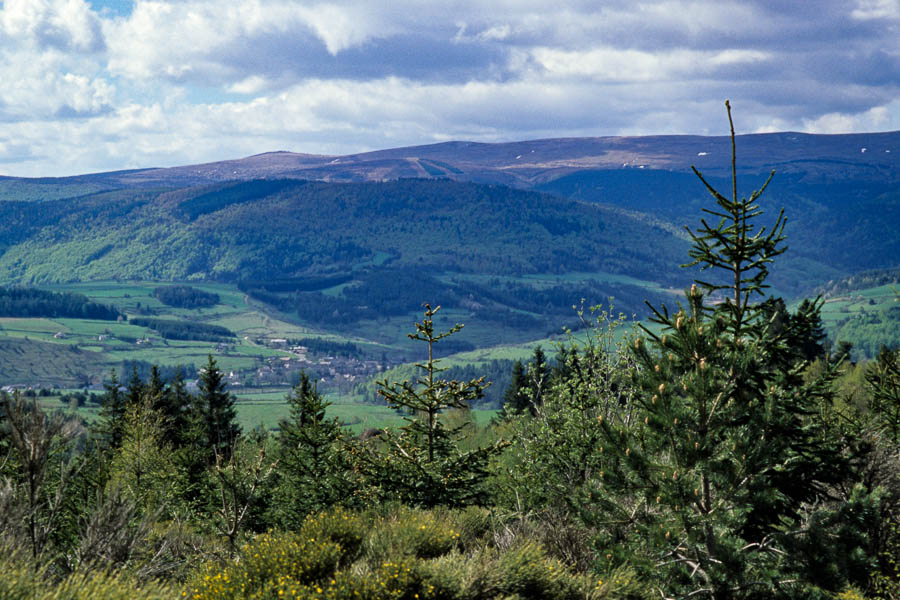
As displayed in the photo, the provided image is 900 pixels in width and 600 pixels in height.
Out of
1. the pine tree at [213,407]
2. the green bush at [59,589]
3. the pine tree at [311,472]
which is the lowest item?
the pine tree at [213,407]

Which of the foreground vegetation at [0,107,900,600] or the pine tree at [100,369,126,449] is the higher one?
the foreground vegetation at [0,107,900,600]

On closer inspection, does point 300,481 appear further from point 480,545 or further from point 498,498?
point 480,545

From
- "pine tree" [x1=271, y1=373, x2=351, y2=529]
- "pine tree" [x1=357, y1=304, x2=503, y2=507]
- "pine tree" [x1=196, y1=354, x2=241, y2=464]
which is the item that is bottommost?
"pine tree" [x1=196, y1=354, x2=241, y2=464]

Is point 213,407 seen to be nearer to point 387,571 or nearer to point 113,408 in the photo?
point 113,408

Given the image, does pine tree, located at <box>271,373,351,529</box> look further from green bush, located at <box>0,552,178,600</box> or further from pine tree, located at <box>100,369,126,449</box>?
pine tree, located at <box>100,369,126,449</box>

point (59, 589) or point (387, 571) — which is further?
point (387, 571)

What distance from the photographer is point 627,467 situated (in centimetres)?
1359

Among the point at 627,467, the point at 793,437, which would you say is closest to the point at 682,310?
the point at 627,467

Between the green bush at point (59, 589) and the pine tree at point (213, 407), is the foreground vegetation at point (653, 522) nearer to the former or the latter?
the green bush at point (59, 589)

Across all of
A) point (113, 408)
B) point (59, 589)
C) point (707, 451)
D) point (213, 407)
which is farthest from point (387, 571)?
point (113, 408)

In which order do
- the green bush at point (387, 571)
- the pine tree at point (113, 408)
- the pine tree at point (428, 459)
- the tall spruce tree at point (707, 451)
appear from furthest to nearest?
the pine tree at point (113, 408), the pine tree at point (428, 459), the tall spruce tree at point (707, 451), the green bush at point (387, 571)

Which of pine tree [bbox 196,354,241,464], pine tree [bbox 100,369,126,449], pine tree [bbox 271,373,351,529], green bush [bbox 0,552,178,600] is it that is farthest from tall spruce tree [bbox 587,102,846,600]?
pine tree [bbox 100,369,126,449]

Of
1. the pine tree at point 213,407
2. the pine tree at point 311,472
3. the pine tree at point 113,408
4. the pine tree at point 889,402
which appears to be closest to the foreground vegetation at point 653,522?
the pine tree at point 889,402

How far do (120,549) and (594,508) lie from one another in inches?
342
